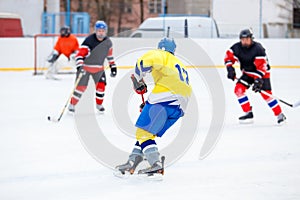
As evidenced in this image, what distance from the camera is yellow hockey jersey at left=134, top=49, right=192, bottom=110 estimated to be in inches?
180

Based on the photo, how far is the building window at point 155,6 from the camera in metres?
19.1

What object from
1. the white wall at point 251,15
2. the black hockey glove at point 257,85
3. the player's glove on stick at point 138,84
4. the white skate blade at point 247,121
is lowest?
the white skate blade at point 247,121

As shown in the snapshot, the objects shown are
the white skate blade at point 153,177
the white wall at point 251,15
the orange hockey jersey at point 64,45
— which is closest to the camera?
the white skate blade at point 153,177

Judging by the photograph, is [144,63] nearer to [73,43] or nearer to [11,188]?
[11,188]

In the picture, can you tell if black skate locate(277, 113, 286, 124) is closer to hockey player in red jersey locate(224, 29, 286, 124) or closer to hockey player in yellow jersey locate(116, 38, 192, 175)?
hockey player in red jersey locate(224, 29, 286, 124)

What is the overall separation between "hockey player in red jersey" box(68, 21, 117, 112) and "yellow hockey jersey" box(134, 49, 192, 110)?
141 inches

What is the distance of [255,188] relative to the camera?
14.7 feet

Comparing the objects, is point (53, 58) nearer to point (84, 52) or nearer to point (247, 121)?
point (84, 52)

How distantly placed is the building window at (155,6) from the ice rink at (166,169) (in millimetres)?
10243

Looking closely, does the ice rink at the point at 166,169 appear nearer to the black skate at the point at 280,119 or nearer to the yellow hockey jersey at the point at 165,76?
the black skate at the point at 280,119

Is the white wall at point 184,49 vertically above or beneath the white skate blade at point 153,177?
above

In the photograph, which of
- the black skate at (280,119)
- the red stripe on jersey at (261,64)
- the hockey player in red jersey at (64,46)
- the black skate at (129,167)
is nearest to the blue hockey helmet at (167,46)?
the black skate at (129,167)

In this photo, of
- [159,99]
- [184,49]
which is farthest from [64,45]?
[159,99]

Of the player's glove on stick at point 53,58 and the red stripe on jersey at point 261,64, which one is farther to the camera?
the player's glove on stick at point 53,58
